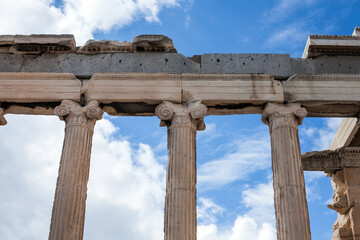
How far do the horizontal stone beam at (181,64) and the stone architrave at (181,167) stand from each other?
175 cm

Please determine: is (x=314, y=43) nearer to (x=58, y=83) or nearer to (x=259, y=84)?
(x=259, y=84)

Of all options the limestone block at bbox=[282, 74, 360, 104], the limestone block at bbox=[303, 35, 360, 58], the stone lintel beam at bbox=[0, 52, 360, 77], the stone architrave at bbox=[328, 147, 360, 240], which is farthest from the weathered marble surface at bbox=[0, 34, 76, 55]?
the stone architrave at bbox=[328, 147, 360, 240]

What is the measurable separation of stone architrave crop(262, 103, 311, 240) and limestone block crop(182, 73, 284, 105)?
0.50m

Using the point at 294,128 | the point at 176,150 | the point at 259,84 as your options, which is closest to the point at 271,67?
the point at 259,84

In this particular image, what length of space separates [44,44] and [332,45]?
10286 millimetres

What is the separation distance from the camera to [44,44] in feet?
59.8

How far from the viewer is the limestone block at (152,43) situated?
18016mm

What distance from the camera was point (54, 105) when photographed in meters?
17.7

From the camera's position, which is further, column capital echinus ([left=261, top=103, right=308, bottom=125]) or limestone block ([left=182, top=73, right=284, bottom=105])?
limestone block ([left=182, top=73, right=284, bottom=105])

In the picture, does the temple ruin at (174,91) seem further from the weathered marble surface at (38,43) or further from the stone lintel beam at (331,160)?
the stone lintel beam at (331,160)

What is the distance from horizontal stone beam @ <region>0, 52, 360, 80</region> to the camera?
18.0 metres

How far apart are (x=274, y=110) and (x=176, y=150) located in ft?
11.9

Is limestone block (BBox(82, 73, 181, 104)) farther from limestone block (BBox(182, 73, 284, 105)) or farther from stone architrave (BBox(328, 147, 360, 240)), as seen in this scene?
stone architrave (BBox(328, 147, 360, 240))

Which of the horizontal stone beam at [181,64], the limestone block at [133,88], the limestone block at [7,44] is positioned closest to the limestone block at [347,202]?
the horizontal stone beam at [181,64]
